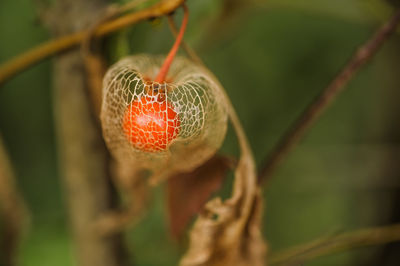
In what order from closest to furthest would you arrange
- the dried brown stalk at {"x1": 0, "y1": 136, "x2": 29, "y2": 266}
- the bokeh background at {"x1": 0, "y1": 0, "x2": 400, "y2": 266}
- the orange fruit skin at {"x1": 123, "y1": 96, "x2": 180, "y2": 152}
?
the orange fruit skin at {"x1": 123, "y1": 96, "x2": 180, "y2": 152} → the dried brown stalk at {"x1": 0, "y1": 136, "x2": 29, "y2": 266} → the bokeh background at {"x1": 0, "y1": 0, "x2": 400, "y2": 266}

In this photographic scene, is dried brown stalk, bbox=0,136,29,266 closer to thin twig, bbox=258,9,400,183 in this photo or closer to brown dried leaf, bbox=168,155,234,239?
brown dried leaf, bbox=168,155,234,239

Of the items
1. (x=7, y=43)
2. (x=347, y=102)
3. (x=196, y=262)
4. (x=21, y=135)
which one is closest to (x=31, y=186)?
(x=21, y=135)

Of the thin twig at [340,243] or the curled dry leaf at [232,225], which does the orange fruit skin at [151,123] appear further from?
the thin twig at [340,243]

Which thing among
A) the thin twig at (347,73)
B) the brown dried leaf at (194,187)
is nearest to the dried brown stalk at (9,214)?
the brown dried leaf at (194,187)

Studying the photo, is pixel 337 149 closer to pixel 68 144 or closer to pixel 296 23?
pixel 296 23

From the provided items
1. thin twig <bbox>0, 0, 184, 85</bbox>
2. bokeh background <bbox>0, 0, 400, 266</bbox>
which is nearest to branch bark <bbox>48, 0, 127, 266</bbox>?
thin twig <bbox>0, 0, 184, 85</bbox>

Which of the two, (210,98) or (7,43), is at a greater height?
(7,43)
